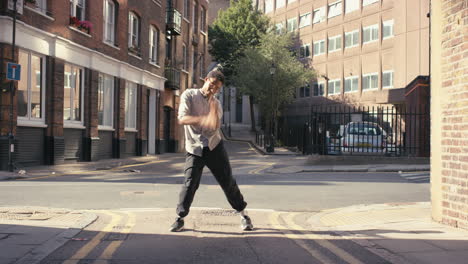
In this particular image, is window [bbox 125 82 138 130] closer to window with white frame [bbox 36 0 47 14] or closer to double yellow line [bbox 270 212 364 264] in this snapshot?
window with white frame [bbox 36 0 47 14]

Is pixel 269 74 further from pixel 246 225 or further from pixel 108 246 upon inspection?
pixel 108 246

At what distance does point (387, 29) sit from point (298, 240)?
37965mm

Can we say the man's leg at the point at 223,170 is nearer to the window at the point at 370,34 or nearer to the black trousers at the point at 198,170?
the black trousers at the point at 198,170

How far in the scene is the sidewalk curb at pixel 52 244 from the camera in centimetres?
464

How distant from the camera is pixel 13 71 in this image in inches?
574

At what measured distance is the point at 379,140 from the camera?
20.8 meters

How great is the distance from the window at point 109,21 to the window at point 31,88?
18.7ft

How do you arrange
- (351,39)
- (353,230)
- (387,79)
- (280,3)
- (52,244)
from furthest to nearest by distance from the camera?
(280,3) → (351,39) → (387,79) → (353,230) → (52,244)

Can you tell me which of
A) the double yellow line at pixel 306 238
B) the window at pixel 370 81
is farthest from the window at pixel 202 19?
the double yellow line at pixel 306 238

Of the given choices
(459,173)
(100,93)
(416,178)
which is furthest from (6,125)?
(459,173)

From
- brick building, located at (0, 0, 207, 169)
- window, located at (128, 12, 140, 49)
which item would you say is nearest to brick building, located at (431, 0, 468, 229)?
brick building, located at (0, 0, 207, 169)

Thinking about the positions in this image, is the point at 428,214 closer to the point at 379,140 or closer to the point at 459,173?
the point at 459,173

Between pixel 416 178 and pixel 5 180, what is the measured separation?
10.7 metres

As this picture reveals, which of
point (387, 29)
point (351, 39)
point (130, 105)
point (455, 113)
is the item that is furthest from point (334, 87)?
point (455, 113)
